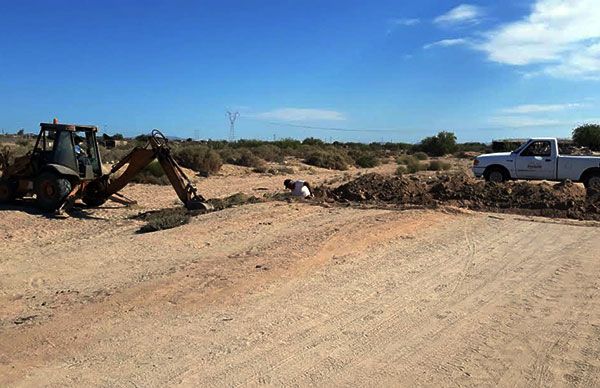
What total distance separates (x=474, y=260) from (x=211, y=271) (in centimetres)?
434

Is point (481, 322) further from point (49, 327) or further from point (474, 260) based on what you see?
point (49, 327)

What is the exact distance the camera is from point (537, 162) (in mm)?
20562

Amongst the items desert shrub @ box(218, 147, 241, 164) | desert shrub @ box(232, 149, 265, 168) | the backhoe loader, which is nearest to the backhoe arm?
the backhoe loader

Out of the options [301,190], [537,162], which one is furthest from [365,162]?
[301,190]

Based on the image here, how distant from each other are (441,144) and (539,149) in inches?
1933

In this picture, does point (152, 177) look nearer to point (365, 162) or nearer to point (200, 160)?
point (200, 160)

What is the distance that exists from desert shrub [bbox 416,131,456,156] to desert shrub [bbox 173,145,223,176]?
41.1m

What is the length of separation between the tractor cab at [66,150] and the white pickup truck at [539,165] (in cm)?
1370

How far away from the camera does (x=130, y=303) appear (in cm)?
706

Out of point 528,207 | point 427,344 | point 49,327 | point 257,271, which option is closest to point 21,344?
point 49,327

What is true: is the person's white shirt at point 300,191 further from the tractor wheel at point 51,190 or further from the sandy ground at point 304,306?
the tractor wheel at point 51,190

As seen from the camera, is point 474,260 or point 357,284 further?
point 474,260

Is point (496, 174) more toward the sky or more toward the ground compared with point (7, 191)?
more toward the ground

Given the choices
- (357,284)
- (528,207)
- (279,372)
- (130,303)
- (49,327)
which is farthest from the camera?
(528,207)
